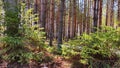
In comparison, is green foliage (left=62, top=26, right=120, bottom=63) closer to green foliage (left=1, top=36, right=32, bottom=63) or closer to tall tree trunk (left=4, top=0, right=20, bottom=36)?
green foliage (left=1, top=36, right=32, bottom=63)

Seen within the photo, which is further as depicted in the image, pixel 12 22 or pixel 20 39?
pixel 12 22

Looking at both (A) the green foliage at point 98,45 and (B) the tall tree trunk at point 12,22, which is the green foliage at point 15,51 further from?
(A) the green foliage at point 98,45

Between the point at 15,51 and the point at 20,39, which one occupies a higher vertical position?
the point at 20,39

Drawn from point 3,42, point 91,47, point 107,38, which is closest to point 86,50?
point 91,47

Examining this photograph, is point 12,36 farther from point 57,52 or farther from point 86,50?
point 86,50

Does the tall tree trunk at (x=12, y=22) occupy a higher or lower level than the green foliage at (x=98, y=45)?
higher

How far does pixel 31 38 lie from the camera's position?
4535 mm

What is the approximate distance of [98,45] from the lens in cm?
396

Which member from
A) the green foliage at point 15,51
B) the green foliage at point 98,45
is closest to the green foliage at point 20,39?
the green foliage at point 15,51

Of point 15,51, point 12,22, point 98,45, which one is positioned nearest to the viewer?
point 98,45

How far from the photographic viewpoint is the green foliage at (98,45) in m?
3.96

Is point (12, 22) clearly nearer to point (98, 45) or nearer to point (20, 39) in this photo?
point (20, 39)

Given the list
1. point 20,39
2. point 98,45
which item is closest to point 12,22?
point 20,39

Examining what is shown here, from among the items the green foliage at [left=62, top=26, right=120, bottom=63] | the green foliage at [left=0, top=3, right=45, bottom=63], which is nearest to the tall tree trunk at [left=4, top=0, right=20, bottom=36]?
the green foliage at [left=0, top=3, right=45, bottom=63]
